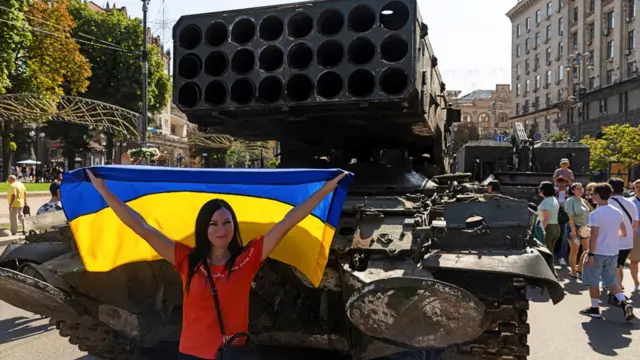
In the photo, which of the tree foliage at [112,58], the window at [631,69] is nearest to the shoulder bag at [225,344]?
the tree foliage at [112,58]

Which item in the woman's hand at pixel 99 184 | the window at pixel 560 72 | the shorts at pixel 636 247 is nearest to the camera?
the woman's hand at pixel 99 184

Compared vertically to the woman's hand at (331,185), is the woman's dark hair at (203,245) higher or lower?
lower

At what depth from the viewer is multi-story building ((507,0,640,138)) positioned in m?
39.4

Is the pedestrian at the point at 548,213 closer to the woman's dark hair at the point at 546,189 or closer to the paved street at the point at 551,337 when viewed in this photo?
the woman's dark hair at the point at 546,189

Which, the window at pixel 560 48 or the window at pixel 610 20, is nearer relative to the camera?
the window at pixel 610 20

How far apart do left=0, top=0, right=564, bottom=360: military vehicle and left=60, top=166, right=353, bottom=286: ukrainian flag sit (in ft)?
0.72

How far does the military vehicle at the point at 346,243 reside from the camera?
344 centimetres

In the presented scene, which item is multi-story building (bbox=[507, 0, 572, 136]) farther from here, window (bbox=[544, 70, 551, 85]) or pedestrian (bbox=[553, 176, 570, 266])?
pedestrian (bbox=[553, 176, 570, 266])

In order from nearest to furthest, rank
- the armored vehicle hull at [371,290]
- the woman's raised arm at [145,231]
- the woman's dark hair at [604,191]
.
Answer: the woman's raised arm at [145,231], the armored vehicle hull at [371,290], the woman's dark hair at [604,191]

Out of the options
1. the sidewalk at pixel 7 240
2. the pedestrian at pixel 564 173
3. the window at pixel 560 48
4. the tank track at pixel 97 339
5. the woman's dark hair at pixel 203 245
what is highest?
the window at pixel 560 48

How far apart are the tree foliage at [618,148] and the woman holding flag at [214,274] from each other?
28.1 metres

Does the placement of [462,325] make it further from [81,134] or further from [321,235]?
[81,134]

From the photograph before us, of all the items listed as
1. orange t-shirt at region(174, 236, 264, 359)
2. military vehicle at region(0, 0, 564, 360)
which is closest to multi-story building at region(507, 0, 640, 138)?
military vehicle at region(0, 0, 564, 360)

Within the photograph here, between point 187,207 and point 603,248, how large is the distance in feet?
16.2
